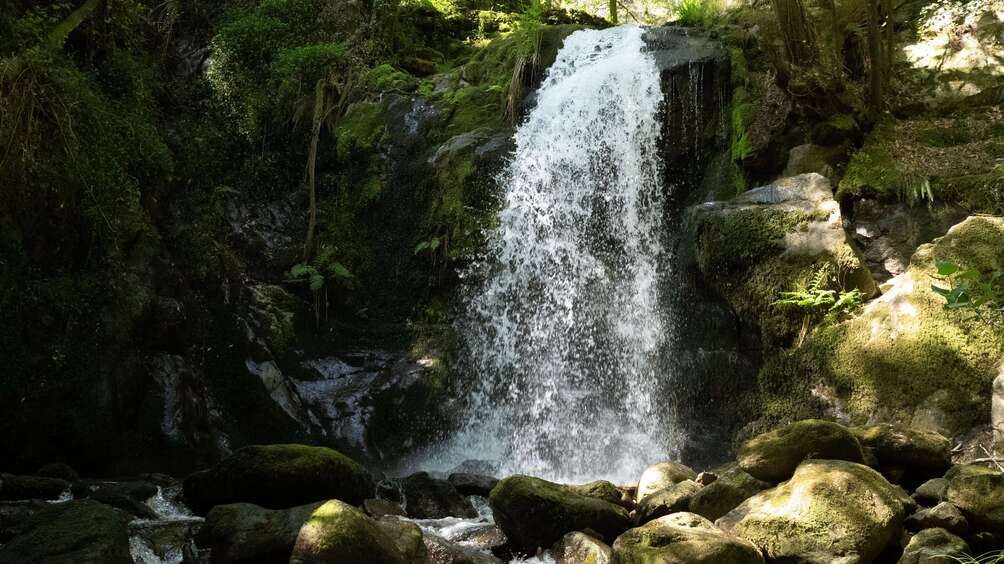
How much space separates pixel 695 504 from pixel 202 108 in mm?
11171

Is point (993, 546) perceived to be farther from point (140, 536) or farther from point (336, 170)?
point (336, 170)

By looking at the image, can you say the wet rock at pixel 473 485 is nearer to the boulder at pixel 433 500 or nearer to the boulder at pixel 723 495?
the boulder at pixel 433 500

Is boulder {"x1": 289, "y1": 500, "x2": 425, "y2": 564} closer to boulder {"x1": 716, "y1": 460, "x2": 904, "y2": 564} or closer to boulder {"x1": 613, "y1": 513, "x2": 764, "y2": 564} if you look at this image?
boulder {"x1": 613, "y1": 513, "x2": 764, "y2": 564}

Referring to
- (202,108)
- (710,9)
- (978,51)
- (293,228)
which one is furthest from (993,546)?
(202,108)

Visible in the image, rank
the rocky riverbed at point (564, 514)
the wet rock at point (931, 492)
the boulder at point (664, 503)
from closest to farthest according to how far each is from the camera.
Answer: the rocky riverbed at point (564, 514), the wet rock at point (931, 492), the boulder at point (664, 503)

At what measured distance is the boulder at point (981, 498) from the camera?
14.6 ft

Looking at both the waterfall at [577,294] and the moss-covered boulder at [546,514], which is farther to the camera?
the waterfall at [577,294]

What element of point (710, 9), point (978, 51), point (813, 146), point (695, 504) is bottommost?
point (695, 504)

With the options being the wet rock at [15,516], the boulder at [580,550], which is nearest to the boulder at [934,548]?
the boulder at [580,550]

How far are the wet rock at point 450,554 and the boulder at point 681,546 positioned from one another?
1129mm

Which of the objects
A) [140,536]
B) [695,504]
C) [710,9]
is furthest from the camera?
[710,9]

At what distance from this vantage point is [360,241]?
492 inches

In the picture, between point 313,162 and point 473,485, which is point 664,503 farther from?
point 313,162

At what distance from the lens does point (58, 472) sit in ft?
22.8
